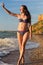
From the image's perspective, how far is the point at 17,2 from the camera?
246 inches

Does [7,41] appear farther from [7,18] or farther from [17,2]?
[17,2]

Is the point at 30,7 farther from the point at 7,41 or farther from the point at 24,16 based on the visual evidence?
the point at 24,16

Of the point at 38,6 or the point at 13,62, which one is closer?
the point at 13,62

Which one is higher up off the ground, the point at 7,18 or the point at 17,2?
the point at 17,2

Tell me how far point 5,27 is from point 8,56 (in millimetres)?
1956

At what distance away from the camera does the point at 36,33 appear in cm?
715

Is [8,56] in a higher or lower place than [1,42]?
higher

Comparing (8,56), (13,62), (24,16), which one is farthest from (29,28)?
(8,56)

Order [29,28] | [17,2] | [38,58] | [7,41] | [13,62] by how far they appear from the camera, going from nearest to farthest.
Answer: [29,28]
[13,62]
[38,58]
[17,2]
[7,41]

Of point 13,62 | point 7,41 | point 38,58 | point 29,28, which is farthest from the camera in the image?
point 7,41

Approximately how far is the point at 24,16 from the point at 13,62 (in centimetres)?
83

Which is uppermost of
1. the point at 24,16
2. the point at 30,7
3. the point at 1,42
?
the point at 24,16

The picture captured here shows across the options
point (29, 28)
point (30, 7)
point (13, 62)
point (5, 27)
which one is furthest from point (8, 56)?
point (30, 7)

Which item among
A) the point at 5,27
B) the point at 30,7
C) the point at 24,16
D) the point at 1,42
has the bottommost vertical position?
the point at 1,42
